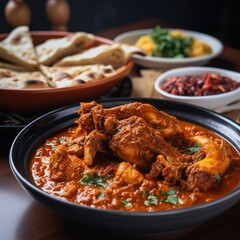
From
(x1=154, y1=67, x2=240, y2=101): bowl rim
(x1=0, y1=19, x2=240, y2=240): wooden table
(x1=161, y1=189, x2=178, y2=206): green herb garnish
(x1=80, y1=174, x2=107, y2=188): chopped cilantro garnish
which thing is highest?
(x1=161, y1=189, x2=178, y2=206): green herb garnish

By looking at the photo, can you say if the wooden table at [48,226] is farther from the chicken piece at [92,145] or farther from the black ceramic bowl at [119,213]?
the chicken piece at [92,145]

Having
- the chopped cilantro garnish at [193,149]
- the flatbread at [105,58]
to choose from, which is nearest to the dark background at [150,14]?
the flatbread at [105,58]

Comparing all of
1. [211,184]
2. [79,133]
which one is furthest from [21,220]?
[211,184]

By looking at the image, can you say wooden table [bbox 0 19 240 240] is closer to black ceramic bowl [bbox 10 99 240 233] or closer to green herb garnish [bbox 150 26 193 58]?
black ceramic bowl [bbox 10 99 240 233]

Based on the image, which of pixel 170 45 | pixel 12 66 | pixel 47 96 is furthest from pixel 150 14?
pixel 47 96

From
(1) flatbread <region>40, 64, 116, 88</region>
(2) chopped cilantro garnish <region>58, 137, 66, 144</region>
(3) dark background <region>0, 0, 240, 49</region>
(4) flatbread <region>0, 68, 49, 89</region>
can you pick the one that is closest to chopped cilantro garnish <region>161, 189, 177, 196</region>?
(2) chopped cilantro garnish <region>58, 137, 66, 144</region>

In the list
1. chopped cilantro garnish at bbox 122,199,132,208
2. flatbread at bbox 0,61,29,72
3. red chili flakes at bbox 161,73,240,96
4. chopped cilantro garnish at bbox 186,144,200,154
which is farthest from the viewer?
flatbread at bbox 0,61,29,72
